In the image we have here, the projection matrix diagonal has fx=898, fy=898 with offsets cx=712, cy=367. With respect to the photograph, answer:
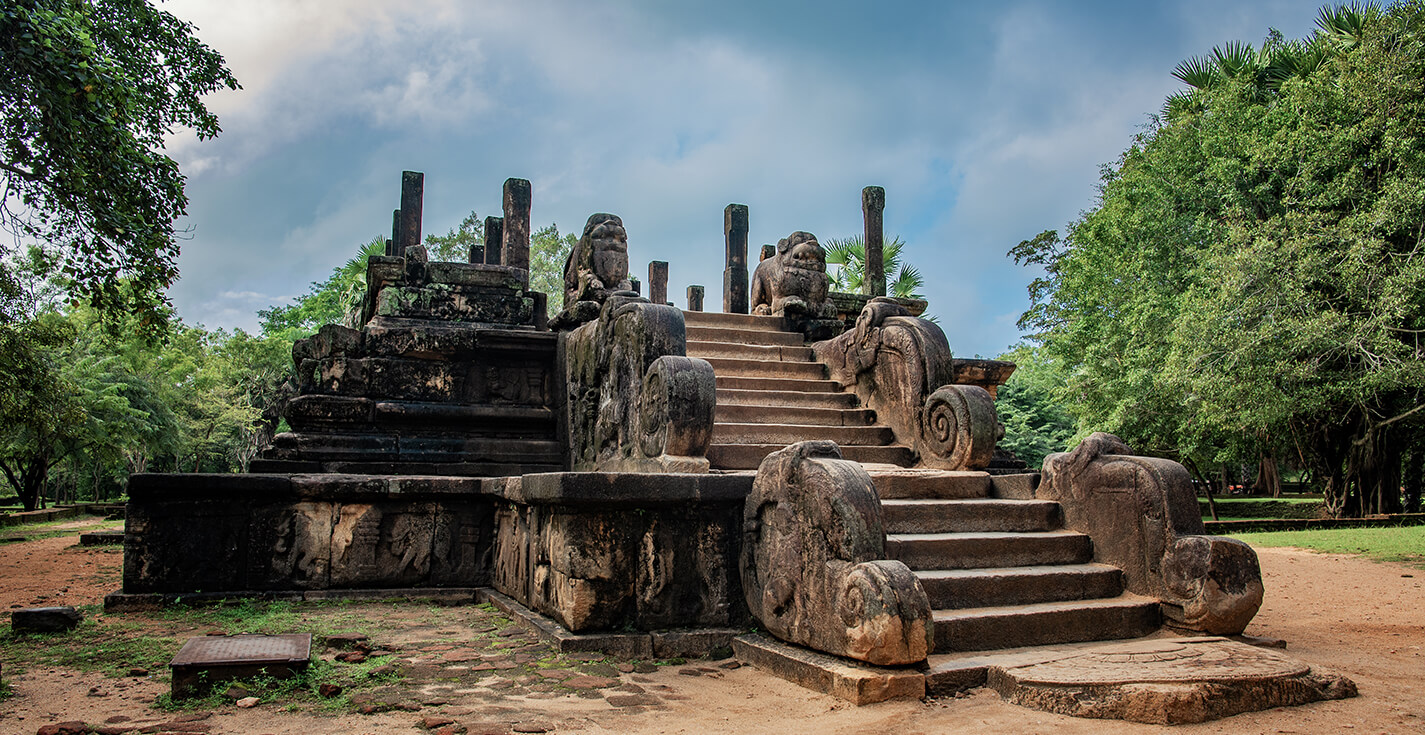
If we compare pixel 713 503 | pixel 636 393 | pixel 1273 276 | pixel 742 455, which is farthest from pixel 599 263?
pixel 1273 276

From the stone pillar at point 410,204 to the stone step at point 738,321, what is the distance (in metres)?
5.20

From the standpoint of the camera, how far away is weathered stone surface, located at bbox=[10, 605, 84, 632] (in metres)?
4.79

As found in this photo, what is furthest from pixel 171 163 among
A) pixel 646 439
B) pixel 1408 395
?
pixel 1408 395

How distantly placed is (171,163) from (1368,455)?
61.2 feet

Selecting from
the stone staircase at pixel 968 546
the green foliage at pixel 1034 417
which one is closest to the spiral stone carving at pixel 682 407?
the stone staircase at pixel 968 546

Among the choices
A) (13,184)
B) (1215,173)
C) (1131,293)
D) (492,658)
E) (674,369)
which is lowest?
(492,658)

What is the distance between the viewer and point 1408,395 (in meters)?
14.4

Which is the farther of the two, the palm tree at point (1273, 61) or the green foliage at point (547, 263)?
the green foliage at point (547, 263)

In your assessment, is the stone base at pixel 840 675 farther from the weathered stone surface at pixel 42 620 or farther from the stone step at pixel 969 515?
the weathered stone surface at pixel 42 620

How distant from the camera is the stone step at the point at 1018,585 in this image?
4.14m

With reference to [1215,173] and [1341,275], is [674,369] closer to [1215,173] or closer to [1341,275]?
[1341,275]

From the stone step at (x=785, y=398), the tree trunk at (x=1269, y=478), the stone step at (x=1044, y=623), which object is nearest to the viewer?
the stone step at (x=1044, y=623)

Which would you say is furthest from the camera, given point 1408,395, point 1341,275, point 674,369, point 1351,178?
point 1408,395

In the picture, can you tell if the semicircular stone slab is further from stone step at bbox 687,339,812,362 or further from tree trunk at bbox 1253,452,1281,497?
tree trunk at bbox 1253,452,1281,497
